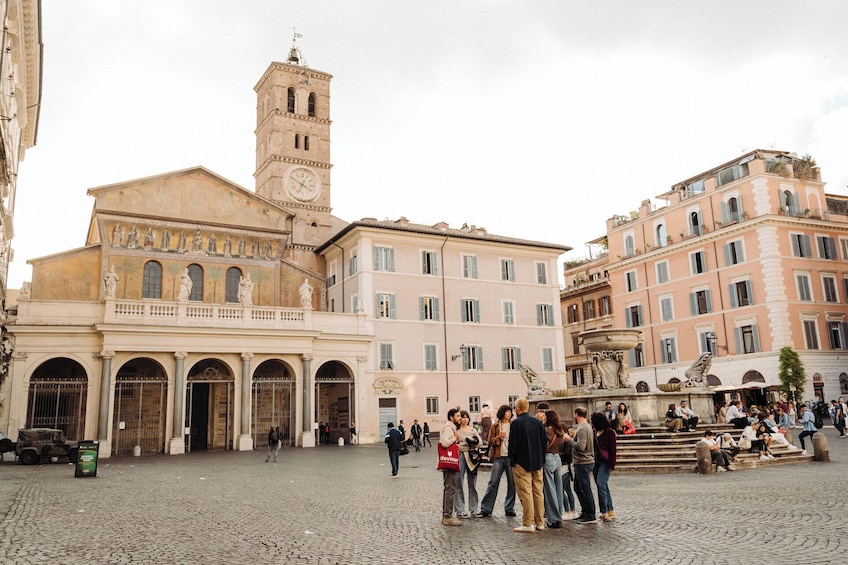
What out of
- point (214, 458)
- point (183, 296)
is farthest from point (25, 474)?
point (183, 296)

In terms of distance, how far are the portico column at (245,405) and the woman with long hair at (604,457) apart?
23468 millimetres

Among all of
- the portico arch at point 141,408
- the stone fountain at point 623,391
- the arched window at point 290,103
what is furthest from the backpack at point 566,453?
the arched window at point 290,103

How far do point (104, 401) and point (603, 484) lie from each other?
24.4 metres

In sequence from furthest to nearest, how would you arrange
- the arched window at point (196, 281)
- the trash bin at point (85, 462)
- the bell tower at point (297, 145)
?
1. the bell tower at point (297, 145)
2. the arched window at point (196, 281)
3. the trash bin at point (85, 462)

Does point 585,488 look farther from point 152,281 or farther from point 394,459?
point 152,281

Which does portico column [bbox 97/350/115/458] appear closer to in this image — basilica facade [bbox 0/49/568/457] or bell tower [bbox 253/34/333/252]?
basilica facade [bbox 0/49/568/457]

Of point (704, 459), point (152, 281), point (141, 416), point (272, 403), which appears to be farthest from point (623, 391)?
point (152, 281)

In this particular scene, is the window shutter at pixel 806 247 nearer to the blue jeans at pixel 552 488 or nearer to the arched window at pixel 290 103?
the blue jeans at pixel 552 488

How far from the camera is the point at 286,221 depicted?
3719 centimetres

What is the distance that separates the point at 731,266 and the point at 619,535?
36.0 m

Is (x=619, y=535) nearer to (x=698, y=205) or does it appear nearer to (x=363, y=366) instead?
(x=363, y=366)

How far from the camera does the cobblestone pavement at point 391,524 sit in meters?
7.19

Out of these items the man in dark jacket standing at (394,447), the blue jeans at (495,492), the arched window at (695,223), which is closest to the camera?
the blue jeans at (495,492)

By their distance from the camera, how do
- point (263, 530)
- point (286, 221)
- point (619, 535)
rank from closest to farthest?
point (619, 535) < point (263, 530) < point (286, 221)
